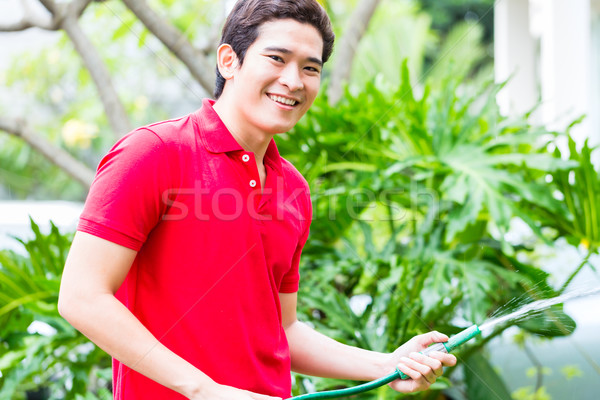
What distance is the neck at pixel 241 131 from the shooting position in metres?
1.14

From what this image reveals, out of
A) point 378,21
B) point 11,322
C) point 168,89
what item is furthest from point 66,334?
point 168,89

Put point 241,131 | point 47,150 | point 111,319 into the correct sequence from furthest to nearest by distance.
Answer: point 47,150, point 241,131, point 111,319

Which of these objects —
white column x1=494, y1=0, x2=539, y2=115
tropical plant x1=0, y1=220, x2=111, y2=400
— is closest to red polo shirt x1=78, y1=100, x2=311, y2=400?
tropical plant x1=0, y1=220, x2=111, y2=400

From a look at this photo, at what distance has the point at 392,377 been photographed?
107 centimetres

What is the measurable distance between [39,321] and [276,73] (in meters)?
1.72

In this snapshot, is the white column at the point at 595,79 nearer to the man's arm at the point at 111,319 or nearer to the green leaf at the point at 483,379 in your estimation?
the green leaf at the point at 483,379

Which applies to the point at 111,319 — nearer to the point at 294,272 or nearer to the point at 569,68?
the point at 294,272

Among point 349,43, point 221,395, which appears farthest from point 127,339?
point 349,43

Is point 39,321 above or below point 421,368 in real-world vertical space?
below

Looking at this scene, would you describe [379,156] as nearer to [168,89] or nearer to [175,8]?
[175,8]

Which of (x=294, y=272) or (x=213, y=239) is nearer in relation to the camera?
(x=213, y=239)

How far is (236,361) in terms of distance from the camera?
1064mm

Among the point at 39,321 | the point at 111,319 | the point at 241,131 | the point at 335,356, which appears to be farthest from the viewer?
the point at 39,321

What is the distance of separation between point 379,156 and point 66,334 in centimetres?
139
